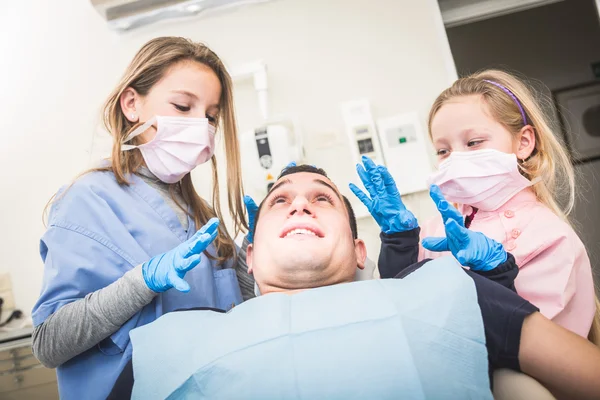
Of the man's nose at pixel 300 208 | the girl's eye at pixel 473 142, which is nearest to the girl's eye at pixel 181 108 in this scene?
the man's nose at pixel 300 208

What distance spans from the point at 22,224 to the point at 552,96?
4.28 metres

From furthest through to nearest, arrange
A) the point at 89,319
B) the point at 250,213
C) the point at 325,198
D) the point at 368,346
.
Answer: the point at 250,213 → the point at 325,198 → the point at 89,319 → the point at 368,346

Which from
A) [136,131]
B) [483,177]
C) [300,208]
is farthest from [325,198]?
[136,131]

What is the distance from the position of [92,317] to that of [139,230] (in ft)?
0.99

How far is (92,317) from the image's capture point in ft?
3.21

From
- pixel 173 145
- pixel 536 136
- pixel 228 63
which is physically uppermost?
pixel 228 63

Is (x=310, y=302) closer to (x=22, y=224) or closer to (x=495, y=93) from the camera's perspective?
(x=495, y=93)

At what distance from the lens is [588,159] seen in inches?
145

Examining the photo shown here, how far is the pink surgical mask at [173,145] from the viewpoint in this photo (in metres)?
1.33

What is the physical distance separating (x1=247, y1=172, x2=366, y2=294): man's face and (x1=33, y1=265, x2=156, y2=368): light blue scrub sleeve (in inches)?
12.4

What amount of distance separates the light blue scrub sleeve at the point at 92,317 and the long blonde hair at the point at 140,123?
15.9 inches

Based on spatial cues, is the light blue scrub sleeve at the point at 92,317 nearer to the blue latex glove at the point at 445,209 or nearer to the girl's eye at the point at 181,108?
the girl's eye at the point at 181,108

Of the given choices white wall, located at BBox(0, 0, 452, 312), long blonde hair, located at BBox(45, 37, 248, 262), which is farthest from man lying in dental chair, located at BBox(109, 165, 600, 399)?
white wall, located at BBox(0, 0, 452, 312)

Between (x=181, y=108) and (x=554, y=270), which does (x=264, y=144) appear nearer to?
(x=181, y=108)
